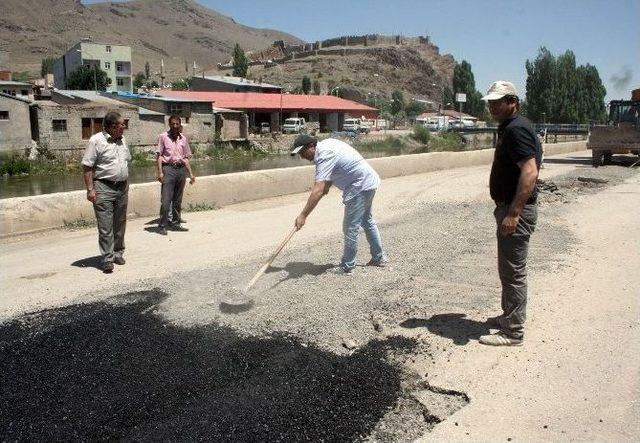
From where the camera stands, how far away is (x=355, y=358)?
390cm

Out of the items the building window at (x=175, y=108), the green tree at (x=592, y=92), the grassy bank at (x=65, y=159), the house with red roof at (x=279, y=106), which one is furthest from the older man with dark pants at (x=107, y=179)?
the green tree at (x=592, y=92)

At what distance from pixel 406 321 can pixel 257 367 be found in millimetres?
1419

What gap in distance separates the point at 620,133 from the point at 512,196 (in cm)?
1860

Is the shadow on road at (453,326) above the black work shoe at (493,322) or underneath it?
underneath

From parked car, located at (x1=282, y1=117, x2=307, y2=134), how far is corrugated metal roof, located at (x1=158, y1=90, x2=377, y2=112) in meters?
1.69

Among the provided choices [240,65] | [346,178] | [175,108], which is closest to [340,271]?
[346,178]

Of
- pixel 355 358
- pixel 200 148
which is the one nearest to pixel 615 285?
pixel 355 358

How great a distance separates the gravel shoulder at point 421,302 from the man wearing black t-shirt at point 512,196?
244mm

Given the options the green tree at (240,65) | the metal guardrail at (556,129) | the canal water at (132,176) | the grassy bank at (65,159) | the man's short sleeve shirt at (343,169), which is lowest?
the canal water at (132,176)

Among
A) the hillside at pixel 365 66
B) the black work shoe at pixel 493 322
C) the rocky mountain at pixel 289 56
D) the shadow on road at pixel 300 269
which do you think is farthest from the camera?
the rocky mountain at pixel 289 56

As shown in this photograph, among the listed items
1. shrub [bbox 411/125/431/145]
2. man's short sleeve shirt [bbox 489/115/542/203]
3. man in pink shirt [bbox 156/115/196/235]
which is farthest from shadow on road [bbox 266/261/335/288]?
shrub [bbox 411/125/431/145]

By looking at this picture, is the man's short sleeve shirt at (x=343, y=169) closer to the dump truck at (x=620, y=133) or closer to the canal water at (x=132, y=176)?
the canal water at (x=132, y=176)

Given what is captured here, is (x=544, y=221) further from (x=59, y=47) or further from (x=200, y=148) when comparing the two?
(x=59, y=47)

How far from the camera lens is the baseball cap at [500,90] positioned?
153 inches
